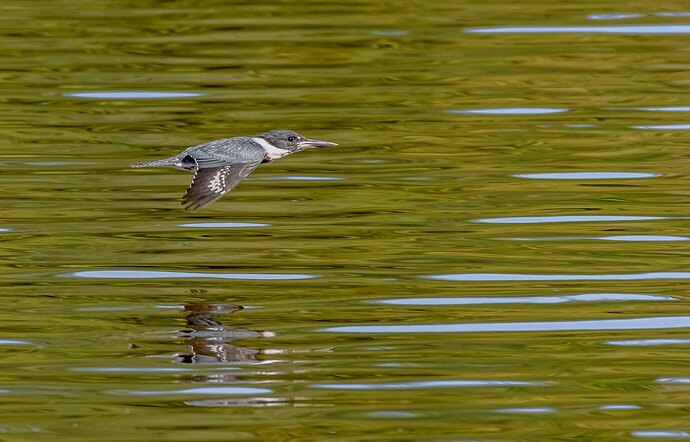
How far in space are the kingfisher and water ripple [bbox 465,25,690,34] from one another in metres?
4.20

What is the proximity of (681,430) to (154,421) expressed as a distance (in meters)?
1.81

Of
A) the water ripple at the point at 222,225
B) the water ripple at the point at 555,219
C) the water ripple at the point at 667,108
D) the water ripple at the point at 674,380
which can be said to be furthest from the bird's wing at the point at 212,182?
the water ripple at the point at 667,108

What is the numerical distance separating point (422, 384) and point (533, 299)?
1.22 metres

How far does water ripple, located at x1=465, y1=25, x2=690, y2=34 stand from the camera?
→ 1330 cm

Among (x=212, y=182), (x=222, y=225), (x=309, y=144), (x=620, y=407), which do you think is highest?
(x=212, y=182)

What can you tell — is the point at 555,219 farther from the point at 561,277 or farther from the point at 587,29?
the point at 587,29

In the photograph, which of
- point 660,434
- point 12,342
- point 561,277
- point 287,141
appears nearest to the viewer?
point 660,434

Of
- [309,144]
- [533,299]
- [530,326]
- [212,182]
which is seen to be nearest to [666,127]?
[309,144]

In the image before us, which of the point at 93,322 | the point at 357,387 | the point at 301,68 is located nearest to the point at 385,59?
the point at 301,68

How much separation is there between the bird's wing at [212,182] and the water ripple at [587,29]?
206 inches

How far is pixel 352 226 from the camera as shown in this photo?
909cm

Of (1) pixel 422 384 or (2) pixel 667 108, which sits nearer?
(1) pixel 422 384

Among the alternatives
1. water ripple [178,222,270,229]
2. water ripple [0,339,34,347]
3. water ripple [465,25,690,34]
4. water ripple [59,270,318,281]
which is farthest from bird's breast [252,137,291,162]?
water ripple [465,25,690,34]

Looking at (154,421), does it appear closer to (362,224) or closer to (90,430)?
(90,430)
